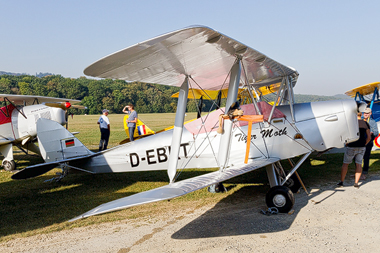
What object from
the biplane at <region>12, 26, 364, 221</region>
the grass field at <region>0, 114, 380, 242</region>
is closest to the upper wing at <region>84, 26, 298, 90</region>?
the biplane at <region>12, 26, 364, 221</region>

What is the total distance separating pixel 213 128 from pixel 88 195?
9.31ft

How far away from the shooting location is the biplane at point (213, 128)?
3385 mm

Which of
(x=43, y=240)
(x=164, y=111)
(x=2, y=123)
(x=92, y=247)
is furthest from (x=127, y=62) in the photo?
(x=164, y=111)

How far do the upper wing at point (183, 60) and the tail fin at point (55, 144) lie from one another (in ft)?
8.94

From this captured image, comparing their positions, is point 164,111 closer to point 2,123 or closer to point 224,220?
point 2,123

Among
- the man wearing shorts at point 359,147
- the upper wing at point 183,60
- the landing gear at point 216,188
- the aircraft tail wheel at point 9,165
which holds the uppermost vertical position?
the upper wing at point 183,60

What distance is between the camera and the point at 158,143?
19.2 ft

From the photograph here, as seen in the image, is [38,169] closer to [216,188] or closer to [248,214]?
[216,188]

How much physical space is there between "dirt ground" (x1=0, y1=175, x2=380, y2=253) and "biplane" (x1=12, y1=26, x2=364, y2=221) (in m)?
0.50

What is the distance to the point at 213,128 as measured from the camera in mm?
5273

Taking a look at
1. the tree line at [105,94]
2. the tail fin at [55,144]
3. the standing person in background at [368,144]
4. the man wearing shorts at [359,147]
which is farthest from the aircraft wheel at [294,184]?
the tree line at [105,94]

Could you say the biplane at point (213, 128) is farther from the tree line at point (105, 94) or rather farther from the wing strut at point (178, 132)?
the tree line at point (105, 94)

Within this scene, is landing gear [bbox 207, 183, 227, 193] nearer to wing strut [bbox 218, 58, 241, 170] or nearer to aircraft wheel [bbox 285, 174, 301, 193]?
aircraft wheel [bbox 285, 174, 301, 193]

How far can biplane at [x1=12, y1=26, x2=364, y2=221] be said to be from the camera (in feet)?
11.1
